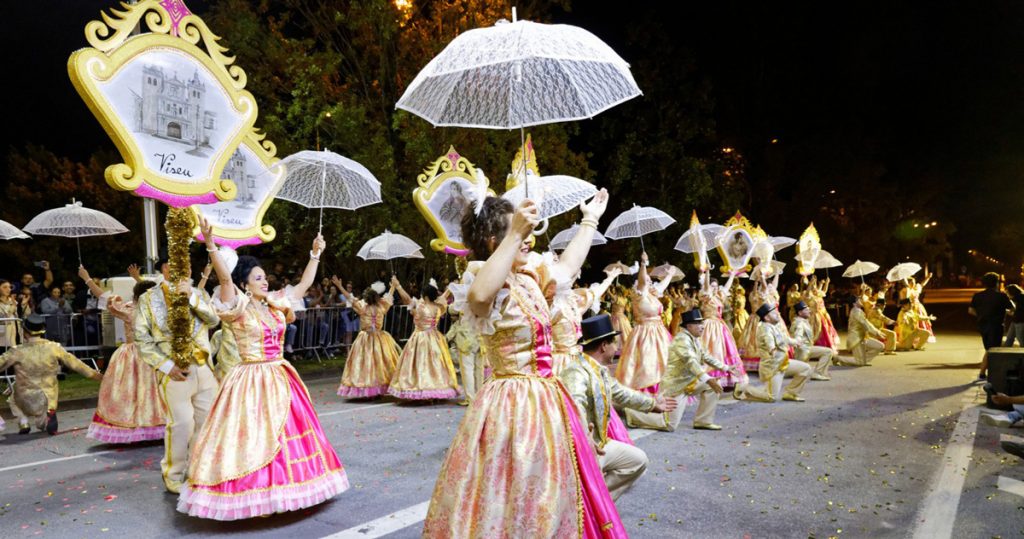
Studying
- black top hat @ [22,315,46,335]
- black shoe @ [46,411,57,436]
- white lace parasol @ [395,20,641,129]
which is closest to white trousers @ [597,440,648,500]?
white lace parasol @ [395,20,641,129]

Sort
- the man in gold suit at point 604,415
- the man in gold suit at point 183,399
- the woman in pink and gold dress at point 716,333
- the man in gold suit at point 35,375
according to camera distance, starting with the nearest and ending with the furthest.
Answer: the man in gold suit at point 604,415, the man in gold suit at point 183,399, the man in gold suit at point 35,375, the woman in pink and gold dress at point 716,333

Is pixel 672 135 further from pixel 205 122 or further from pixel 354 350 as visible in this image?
pixel 205 122

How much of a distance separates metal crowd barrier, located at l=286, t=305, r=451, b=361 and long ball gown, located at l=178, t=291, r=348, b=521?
33.8 ft

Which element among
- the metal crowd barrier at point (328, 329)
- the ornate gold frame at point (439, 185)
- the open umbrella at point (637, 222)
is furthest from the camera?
the metal crowd barrier at point (328, 329)

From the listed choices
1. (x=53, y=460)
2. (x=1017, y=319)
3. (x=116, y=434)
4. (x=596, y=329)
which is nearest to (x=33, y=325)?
(x=116, y=434)

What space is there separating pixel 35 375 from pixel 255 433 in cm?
514

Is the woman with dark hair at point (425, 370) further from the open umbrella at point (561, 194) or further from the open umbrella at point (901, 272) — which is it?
the open umbrella at point (901, 272)

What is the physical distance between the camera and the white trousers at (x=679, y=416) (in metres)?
8.59

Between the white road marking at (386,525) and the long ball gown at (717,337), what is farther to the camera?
the long ball gown at (717,337)

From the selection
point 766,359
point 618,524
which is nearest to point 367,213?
point 766,359

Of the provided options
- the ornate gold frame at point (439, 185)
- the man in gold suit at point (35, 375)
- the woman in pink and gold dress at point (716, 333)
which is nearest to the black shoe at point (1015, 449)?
the woman in pink and gold dress at point (716, 333)

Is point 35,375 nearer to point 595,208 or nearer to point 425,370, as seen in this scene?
point 425,370

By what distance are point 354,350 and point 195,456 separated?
21.3ft

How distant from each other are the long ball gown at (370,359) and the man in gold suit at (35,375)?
3699mm
